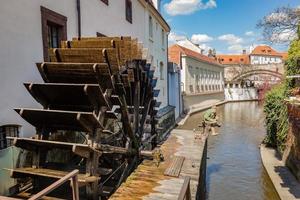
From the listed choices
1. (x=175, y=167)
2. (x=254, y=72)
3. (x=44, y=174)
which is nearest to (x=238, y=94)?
(x=254, y=72)

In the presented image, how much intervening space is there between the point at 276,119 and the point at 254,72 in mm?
37220

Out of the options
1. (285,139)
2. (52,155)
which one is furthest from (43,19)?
(285,139)

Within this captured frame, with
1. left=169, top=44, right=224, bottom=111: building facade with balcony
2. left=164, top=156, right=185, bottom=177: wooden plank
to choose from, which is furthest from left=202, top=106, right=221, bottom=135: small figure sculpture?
left=169, top=44, right=224, bottom=111: building facade with balcony

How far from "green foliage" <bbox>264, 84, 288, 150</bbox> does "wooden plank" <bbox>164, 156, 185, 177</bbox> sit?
5.14 metres

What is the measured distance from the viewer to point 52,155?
622cm

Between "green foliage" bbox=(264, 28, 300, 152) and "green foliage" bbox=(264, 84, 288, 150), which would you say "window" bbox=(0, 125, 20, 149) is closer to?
"green foliage" bbox=(264, 28, 300, 152)

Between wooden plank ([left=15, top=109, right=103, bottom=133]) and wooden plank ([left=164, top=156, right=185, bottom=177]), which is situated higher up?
wooden plank ([left=15, top=109, right=103, bottom=133])

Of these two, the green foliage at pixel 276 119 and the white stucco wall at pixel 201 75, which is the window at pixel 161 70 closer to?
the green foliage at pixel 276 119

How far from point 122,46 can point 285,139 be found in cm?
740

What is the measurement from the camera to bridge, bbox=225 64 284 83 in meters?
45.2

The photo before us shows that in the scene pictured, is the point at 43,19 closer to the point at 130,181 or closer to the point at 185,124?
the point at 130,181

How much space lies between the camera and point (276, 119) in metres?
12.3

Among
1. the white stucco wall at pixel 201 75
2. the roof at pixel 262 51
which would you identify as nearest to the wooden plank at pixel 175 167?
the white stucco wall at pixel 201 75

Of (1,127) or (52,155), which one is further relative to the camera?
(52,155)
